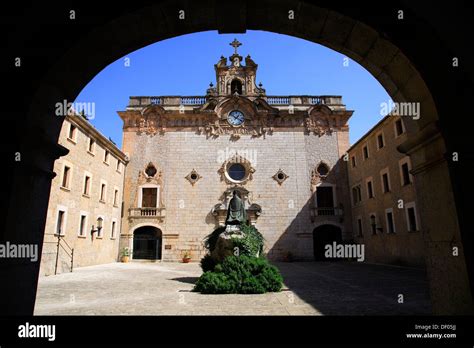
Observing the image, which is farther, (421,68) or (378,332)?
(421,68)

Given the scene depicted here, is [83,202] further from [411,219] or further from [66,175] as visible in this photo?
[411,219]

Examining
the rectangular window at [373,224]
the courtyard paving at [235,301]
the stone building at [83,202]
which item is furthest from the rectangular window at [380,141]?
the stone building at [83,202]

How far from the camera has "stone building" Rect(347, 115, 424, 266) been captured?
16734mm

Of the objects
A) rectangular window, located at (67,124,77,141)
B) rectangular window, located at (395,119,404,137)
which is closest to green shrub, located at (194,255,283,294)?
rectangular window, located at (67,124,77,141)

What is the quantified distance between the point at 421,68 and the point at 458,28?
45 centimetres

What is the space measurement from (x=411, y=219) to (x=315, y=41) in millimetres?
15935

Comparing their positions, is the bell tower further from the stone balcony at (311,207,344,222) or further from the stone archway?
the stone archway

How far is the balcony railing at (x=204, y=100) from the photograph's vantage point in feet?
85.4

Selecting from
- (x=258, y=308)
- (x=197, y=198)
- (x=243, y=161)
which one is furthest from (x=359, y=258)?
(x=258, y=308)

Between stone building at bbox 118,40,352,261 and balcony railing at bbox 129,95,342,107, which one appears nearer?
stone building at bbox 118,40,352,261

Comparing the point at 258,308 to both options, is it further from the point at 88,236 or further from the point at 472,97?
the point at 88,236

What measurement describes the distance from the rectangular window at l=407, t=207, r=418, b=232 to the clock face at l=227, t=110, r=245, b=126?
14330mm

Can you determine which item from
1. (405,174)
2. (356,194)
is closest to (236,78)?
(356,194)

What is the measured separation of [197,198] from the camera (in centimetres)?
2392
